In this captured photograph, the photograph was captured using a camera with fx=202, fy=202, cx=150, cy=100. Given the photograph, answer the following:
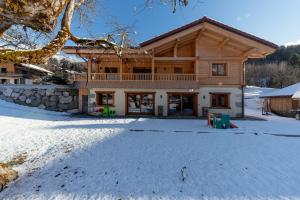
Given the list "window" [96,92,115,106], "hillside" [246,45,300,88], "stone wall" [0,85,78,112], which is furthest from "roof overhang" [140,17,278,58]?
"hillside" [246,45,300,88]

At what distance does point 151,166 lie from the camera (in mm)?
5590

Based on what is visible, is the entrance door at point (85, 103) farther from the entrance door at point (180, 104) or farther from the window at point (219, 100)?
the window at point (219, 100)

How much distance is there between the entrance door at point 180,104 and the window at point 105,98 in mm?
5108

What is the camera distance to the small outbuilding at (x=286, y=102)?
20.9 meters

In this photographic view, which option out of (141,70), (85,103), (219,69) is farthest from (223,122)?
(85,103)

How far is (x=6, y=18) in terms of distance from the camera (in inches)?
158

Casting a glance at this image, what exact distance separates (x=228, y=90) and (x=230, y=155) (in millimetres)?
12165

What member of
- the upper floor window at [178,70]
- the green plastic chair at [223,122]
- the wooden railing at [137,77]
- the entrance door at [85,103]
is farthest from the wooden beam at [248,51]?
the entrance door at [85,103]

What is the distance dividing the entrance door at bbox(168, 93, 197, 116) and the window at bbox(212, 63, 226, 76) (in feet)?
9.13

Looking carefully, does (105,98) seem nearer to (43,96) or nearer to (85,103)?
(85,103)

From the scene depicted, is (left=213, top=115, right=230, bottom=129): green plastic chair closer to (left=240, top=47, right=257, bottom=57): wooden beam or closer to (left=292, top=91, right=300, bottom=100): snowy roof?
(left=240, top=47, right=257, bottom=57): wooden beam

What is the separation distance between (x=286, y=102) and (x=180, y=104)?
13.6 meters

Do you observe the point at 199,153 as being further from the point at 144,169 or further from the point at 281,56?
the point at 281,56

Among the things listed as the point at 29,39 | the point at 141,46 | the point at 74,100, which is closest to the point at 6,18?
the point at 29,39
